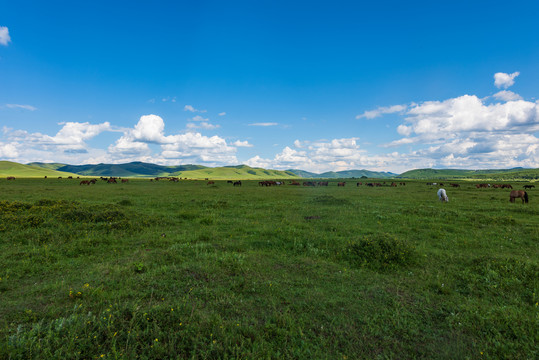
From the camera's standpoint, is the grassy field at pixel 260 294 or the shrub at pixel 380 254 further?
the shrub at pixel 380 254

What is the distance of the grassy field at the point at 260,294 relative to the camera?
16.0 feet

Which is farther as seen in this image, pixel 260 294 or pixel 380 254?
pixel 380 254

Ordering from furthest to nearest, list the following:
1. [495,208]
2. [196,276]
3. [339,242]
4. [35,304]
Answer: [495,208] → [339,242] → [196,276] → [35,304]

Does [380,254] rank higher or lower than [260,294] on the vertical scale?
higher

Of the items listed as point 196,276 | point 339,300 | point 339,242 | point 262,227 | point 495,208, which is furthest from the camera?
point 495,208

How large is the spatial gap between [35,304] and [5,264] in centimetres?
445

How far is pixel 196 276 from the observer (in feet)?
26.2

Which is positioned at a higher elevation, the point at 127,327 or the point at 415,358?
the point at 127,327

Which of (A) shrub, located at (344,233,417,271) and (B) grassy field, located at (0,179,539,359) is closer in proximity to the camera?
(B) grassy field, located at (0,179,539,359)

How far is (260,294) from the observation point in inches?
280

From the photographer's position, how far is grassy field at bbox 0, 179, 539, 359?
16.0ft

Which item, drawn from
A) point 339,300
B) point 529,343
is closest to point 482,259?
point 529,343

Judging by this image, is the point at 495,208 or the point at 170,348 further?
the point at 495,208

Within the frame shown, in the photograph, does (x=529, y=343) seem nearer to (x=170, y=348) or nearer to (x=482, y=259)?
(x=482, y=259)
